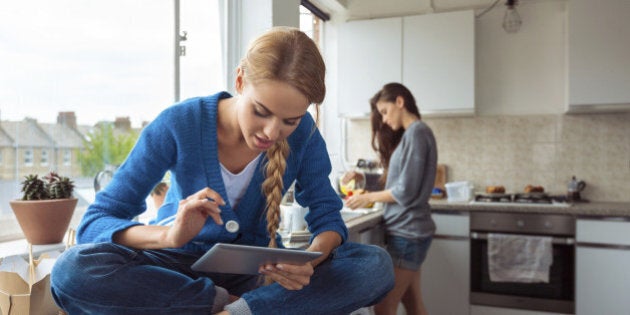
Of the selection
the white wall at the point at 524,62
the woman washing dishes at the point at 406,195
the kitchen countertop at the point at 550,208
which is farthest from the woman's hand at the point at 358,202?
the white wall at the point at 524,62

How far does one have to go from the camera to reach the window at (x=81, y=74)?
158 cm

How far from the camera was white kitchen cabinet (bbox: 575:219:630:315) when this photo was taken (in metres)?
2.84

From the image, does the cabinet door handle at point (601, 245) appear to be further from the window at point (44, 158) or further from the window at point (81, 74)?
the window at point (44, 158)

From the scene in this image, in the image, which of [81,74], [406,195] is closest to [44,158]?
[81,74]

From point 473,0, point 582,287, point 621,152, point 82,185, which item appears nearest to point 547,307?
point 582,287

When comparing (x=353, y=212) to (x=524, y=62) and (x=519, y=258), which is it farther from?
(x=524, y=62)

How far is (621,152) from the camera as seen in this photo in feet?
11.0

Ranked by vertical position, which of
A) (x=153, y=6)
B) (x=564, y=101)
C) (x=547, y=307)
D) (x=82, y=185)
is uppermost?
(x=153, y=6)

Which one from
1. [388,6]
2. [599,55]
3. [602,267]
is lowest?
[602,267]

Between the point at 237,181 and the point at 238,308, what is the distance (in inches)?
12.6

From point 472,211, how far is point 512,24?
133 cm

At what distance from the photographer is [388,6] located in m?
3.82

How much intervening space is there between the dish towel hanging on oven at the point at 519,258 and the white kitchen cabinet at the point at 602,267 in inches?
6.9

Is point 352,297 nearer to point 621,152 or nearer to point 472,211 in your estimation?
point 472,211
